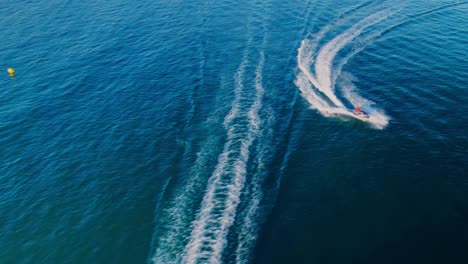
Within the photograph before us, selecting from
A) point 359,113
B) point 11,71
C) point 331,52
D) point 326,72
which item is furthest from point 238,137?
point 11,71

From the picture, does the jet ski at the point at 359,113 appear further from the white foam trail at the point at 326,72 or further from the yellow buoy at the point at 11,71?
the yellow buoy at the point at 11,71

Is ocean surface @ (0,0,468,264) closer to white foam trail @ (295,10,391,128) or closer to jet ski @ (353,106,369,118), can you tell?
white foam trail @ (295,10,391,128)

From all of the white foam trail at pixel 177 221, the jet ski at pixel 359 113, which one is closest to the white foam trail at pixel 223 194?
the white foam trail at pixel 177 221

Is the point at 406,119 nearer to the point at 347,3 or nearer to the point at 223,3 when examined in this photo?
the point at 347,3

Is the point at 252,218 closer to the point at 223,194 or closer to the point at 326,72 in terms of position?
the point at 223,194

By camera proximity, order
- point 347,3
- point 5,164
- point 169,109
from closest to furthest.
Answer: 1. point 5,164
2. point 169,109
3. point 347,3

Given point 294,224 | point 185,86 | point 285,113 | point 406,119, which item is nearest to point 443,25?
point 406,119
